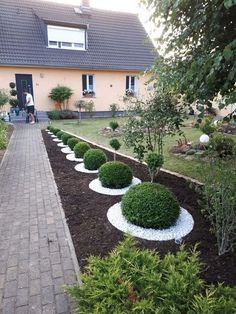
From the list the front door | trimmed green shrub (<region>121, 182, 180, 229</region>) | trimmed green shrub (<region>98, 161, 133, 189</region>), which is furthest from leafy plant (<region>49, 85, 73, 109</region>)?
trimmed green shrub (<region>121, 182, 180, 229</region>)

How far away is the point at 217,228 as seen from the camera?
10.3 feet

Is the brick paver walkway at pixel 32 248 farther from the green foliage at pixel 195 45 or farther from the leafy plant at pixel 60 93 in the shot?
the leafy plant at pixel 60 93

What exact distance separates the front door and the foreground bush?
59.0 feet

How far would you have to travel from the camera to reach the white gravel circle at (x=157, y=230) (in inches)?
138

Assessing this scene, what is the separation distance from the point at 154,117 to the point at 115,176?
1361 millimetres

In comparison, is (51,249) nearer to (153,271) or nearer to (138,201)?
(138,201)

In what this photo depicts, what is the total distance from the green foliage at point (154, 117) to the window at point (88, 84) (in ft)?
52.0

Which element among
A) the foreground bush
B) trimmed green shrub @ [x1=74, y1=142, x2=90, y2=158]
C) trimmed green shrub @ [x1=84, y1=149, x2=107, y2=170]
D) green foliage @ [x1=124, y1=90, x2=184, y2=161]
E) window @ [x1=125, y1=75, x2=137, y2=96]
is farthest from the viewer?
window @ [x1=125, y1=75, x2=137, y2=96]

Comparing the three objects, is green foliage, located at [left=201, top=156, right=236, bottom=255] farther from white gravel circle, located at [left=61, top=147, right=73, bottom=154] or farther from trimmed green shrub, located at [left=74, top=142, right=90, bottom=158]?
white gravel circle, located at [left=61, top=147, right=73, bottom=154]

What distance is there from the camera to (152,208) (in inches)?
142

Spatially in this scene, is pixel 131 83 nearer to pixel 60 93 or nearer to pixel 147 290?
pixel 60 93

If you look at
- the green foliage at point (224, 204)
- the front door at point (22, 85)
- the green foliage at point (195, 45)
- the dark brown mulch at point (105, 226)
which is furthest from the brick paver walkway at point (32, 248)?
the front door at point (22, 85)

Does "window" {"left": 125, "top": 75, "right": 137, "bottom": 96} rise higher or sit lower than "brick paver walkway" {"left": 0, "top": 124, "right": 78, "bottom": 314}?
higher

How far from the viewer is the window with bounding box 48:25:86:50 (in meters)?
19.3
